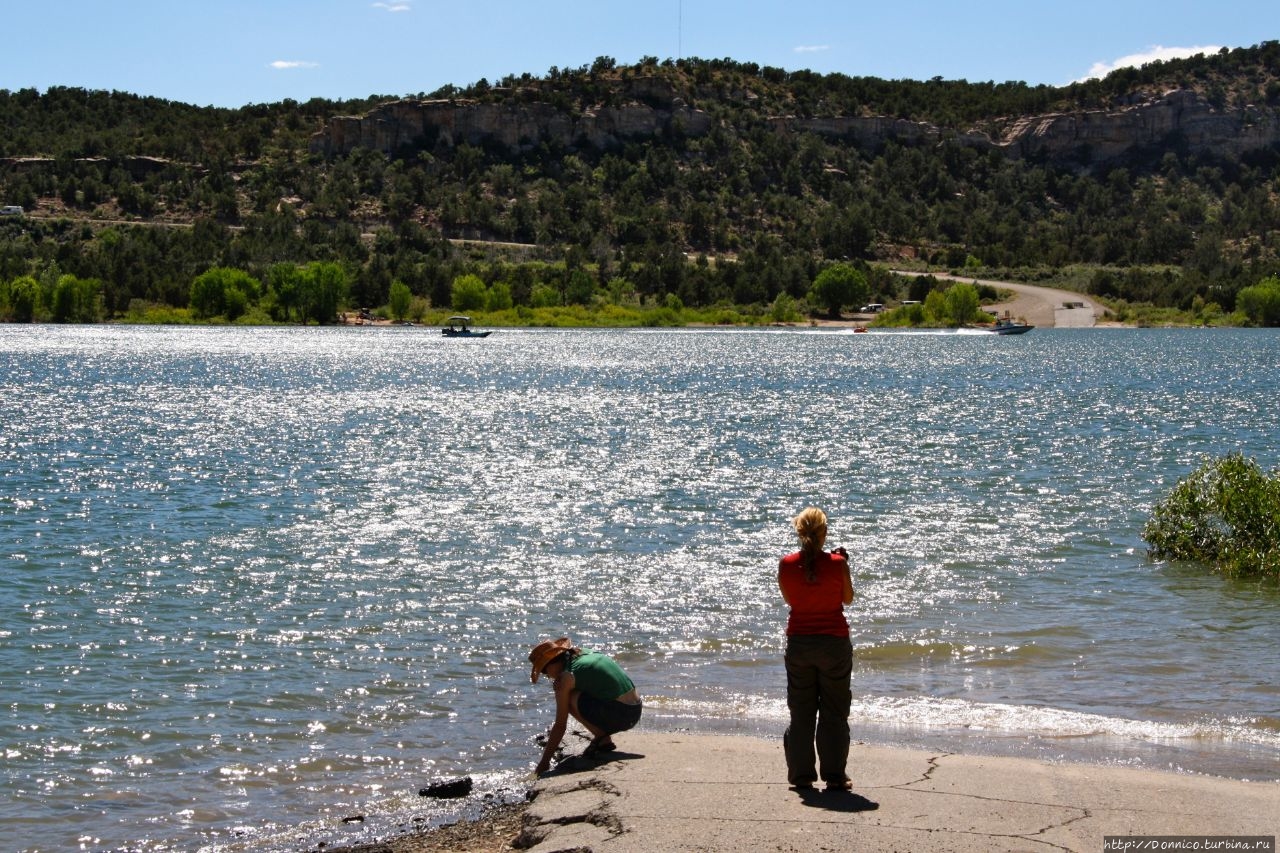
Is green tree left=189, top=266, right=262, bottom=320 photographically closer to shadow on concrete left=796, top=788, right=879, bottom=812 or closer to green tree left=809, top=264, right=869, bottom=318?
green tree left=809, top=264, right=869, bottom=318

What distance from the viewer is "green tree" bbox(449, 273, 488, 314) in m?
151

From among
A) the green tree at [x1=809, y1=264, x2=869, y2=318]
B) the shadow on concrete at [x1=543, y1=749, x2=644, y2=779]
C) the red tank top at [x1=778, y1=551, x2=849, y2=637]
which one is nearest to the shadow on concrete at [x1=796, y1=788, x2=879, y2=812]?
the red tank top at [x1=778, y1=551, x2=849, y2=637]

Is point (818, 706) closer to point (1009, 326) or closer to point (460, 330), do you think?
point (460, 330)

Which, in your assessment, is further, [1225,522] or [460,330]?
[460,330]

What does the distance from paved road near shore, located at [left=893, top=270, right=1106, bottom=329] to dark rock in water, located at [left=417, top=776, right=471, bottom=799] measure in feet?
518

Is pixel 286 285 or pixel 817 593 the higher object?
pixel 286 285

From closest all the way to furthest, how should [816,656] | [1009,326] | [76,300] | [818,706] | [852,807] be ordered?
[852,807], [816,656], [818,706], [76,300], [1009,326]

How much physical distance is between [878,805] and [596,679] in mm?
2777

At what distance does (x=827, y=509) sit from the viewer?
3091 centimetres

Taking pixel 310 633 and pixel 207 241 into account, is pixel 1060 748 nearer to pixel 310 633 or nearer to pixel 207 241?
pixel 310 633

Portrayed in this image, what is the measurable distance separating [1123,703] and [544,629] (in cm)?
756

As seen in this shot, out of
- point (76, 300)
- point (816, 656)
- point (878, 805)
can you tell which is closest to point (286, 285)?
point (76, 300)

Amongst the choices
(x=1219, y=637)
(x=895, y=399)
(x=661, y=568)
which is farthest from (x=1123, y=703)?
(x=895, y=399)

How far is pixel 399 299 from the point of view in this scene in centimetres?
15000
